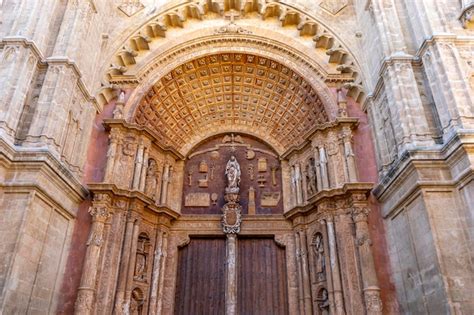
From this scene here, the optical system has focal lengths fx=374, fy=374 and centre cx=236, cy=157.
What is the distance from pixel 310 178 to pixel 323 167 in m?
0.66

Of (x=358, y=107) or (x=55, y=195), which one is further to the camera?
(x=358, y=107)

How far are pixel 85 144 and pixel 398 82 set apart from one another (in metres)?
7.21

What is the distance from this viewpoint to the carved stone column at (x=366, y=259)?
7223 millimetres

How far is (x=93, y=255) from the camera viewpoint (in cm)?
776

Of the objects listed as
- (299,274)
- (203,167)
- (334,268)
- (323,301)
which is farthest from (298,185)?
(323,301)

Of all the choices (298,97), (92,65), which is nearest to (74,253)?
(92,65)

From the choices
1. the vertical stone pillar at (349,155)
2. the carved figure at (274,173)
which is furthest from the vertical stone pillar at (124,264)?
the vertical stone pillar at (349,155)

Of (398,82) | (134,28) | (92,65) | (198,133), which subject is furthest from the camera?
(198,133)

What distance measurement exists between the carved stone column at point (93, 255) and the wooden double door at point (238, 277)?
8.06ft

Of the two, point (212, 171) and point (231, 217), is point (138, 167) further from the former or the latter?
point (231, 217)

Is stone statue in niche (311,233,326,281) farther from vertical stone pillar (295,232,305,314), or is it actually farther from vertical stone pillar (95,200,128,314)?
vertical stone pillar (95,200,128,314)

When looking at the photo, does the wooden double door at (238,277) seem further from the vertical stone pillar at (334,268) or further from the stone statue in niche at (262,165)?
the stone statue in niche at (262,165)

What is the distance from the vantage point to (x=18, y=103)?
7.21 m

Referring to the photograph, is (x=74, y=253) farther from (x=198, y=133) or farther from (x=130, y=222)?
(x=198, y=133)
